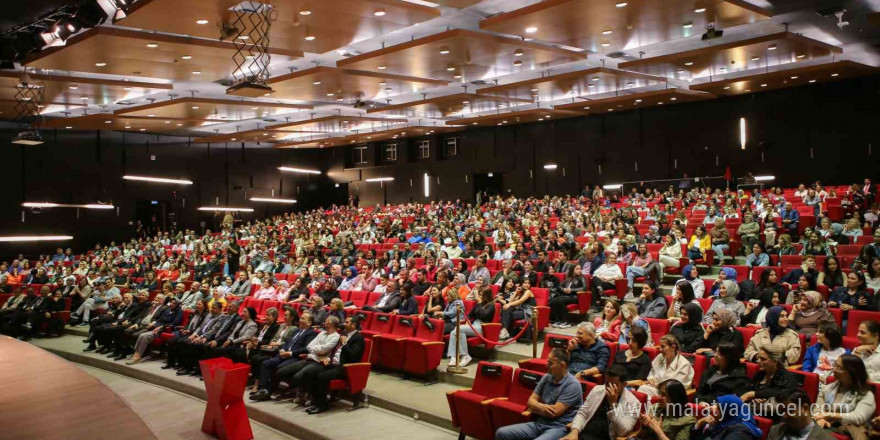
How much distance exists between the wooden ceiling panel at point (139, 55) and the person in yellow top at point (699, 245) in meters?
7.34

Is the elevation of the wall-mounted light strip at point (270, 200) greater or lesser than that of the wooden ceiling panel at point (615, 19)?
lesser

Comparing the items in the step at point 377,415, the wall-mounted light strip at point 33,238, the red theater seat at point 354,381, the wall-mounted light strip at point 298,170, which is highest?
the wall-mounted light strip at point 298,170

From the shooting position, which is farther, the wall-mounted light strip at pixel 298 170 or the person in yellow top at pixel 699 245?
the wall-mounted light strip at pixel 298 170

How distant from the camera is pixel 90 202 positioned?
21.1m

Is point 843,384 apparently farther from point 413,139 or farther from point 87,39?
point 413,139

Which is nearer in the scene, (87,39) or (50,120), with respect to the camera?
(87,39)

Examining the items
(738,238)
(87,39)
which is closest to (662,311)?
(738,238)

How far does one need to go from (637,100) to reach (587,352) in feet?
41.4

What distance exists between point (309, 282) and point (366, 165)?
15.5 metres

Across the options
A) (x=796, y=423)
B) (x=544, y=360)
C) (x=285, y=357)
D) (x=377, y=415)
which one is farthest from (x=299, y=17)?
(x=796, y=423)

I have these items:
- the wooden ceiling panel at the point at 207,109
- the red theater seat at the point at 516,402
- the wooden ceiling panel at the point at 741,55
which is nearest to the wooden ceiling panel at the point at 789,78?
the wooden ceiling panel at the point at 741,55

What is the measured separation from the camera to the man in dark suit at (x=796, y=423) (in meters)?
3.80

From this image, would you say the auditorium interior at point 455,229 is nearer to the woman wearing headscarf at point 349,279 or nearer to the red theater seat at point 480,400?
the red theater seat at point 480,400

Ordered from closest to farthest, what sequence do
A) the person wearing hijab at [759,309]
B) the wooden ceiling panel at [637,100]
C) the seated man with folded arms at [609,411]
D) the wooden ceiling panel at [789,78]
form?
the seated man with folded arms at [609,411] → the person wearing hijab at [759,309] → the wooden ceiling panel at [789,78] → the wooden ceiling panel at [637,100]
